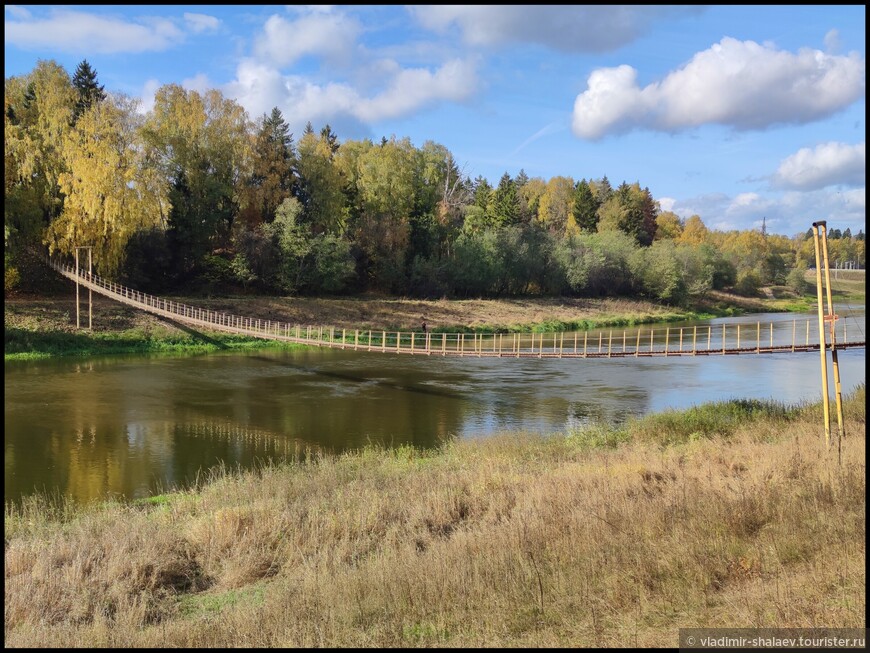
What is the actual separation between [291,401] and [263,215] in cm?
2716

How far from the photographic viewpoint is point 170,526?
9555 millimetres

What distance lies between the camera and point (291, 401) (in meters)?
22.5

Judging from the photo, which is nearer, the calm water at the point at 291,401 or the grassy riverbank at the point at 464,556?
the grassy riverbank at the point at 464,556

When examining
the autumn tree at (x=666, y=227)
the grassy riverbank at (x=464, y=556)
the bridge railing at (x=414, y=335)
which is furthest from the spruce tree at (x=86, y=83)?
the autumn tree at (x=666, y=227)

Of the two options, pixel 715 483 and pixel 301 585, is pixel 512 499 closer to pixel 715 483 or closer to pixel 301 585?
pixel 715 483

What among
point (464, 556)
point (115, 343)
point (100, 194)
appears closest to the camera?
point (464, 556)

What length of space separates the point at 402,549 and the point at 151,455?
10.2 meters

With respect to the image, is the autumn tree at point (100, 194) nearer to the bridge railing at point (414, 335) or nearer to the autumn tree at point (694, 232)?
the bridge railing at point (414, 335)

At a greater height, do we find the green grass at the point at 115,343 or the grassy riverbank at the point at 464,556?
the green grass at the point at 115,343

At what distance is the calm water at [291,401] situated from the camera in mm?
15320

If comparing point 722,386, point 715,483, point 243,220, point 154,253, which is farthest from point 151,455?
point 243,220

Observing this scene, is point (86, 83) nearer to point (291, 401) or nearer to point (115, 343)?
point (115, 343)

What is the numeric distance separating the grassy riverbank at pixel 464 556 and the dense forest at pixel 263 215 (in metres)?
22.1

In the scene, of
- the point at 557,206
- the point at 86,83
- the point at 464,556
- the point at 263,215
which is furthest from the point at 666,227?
the point at 464,556
